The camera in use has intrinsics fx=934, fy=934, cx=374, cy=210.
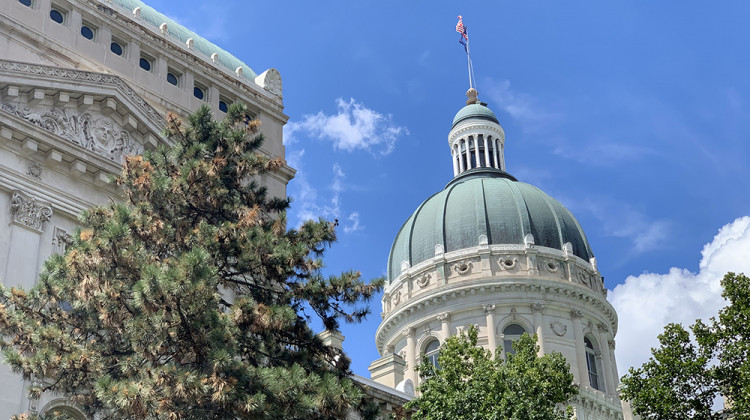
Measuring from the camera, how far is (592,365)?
2625 inches

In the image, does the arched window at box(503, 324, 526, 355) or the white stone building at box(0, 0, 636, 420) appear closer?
the white stone building at box(0, 0, 636, 420)

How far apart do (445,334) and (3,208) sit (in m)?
42.8

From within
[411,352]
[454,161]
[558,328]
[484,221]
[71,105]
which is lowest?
[71,105]

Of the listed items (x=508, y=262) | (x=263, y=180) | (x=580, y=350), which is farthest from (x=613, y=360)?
(x=263, y=180)

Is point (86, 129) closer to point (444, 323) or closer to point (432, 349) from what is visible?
point (444, 323)

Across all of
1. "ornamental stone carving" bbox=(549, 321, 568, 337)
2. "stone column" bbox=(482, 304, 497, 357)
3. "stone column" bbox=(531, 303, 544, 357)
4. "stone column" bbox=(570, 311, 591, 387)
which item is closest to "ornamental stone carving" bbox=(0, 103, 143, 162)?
"stone column" bbox=(482, 304, 497, 357)

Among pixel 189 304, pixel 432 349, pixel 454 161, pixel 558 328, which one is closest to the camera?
pixel 189 304

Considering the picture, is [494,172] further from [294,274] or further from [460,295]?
[294,274]

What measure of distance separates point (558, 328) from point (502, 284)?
16.1ft

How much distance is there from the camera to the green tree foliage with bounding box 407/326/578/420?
91.5 ft

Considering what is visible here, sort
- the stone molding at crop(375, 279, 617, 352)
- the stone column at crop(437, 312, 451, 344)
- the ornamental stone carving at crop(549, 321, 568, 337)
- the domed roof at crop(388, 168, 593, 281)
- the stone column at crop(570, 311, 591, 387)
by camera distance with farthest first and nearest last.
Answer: the domed roof at crop(388, 168, 593, 281) → the stone molding at crop(375, 279, 617, 352) → the stone column at crop(437, 312, 451, 344) → the ornamental stone carving at crop(549, 321, 568, 337) → the stone column at crop(570, 311, 591, 387)

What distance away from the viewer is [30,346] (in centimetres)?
1742

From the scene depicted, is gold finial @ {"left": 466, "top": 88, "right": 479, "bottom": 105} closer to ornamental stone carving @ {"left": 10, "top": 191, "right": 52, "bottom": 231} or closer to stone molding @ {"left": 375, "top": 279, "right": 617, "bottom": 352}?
stone molding @ {"left": 375, "top": 279, "right": 617, "bottom": 352}

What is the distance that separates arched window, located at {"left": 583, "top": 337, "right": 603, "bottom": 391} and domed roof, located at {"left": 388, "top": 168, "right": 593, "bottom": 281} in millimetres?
7297
